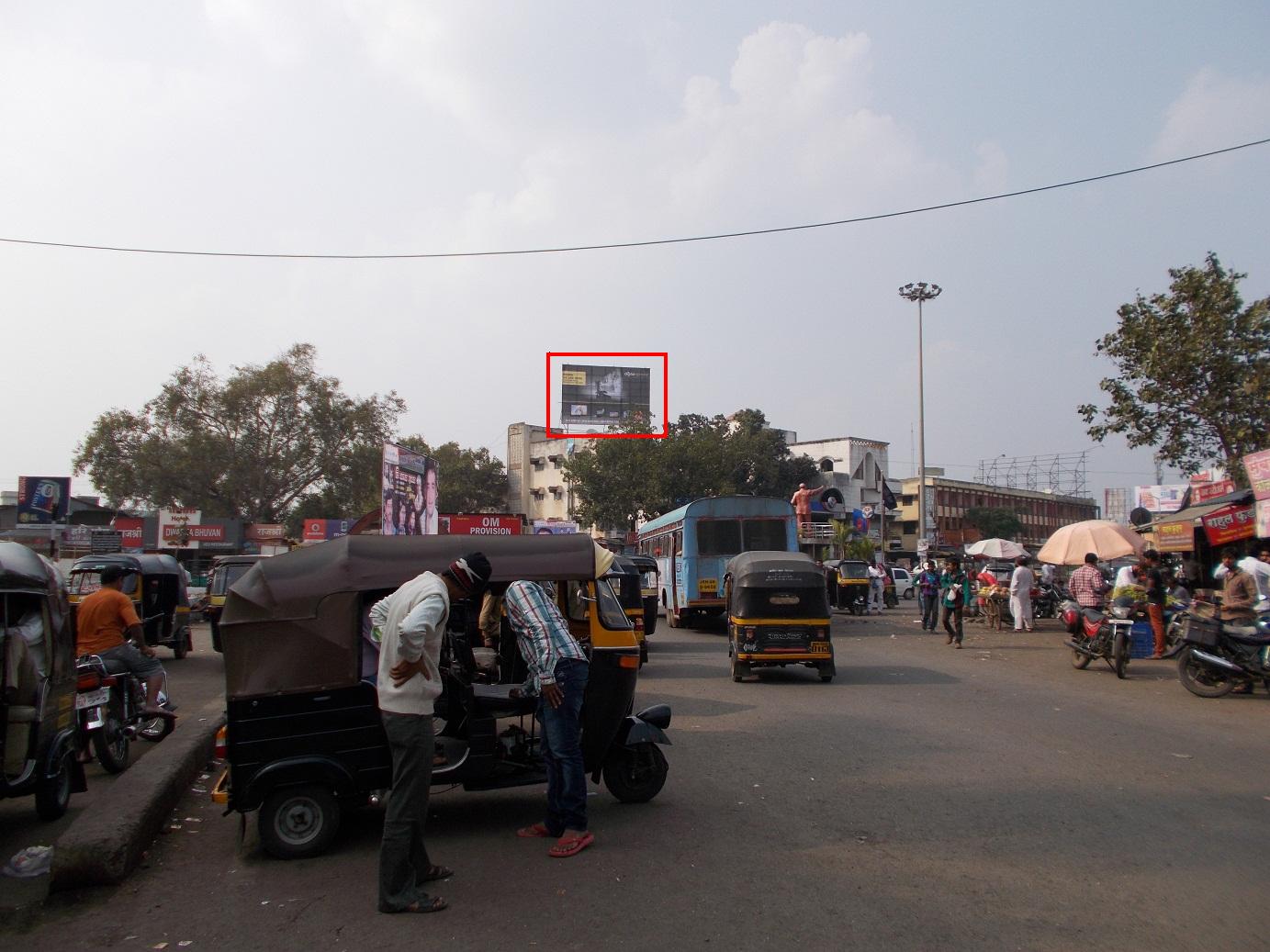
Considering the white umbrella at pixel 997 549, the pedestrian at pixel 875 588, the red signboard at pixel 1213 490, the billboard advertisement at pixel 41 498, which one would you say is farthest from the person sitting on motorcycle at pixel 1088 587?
the billboard advertisement at pixel 41 498

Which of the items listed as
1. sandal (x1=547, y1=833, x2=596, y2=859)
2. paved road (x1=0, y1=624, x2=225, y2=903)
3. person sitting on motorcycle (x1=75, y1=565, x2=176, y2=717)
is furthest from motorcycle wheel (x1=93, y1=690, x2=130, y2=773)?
sandal (x1=547, y1=833, x2=596, y2=859)

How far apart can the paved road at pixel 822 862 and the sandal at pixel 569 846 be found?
122 millimetres

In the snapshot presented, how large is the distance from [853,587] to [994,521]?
5894 cm

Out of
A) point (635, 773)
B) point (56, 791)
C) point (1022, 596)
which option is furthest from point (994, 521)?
point (56, 791)

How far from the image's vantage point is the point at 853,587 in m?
31.7

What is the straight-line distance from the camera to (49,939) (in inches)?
192

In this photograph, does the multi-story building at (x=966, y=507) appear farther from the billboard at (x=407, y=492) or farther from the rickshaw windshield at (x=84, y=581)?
the rickshaw windshield at (x=84, y=581)

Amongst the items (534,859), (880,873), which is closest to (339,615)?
(534,859)

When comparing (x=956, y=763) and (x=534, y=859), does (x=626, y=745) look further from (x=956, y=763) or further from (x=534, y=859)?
(x=956, y=763)

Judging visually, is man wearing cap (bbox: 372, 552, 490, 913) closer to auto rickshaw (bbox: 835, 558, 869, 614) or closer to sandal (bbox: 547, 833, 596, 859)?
sandal (bbox: 547, 833, 596, 859)

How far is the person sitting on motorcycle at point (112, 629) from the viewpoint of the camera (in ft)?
30.3

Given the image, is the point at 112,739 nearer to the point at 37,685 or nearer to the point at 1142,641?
the point at 37,685

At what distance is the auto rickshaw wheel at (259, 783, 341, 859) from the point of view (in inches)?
240

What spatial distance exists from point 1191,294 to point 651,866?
18.7m
